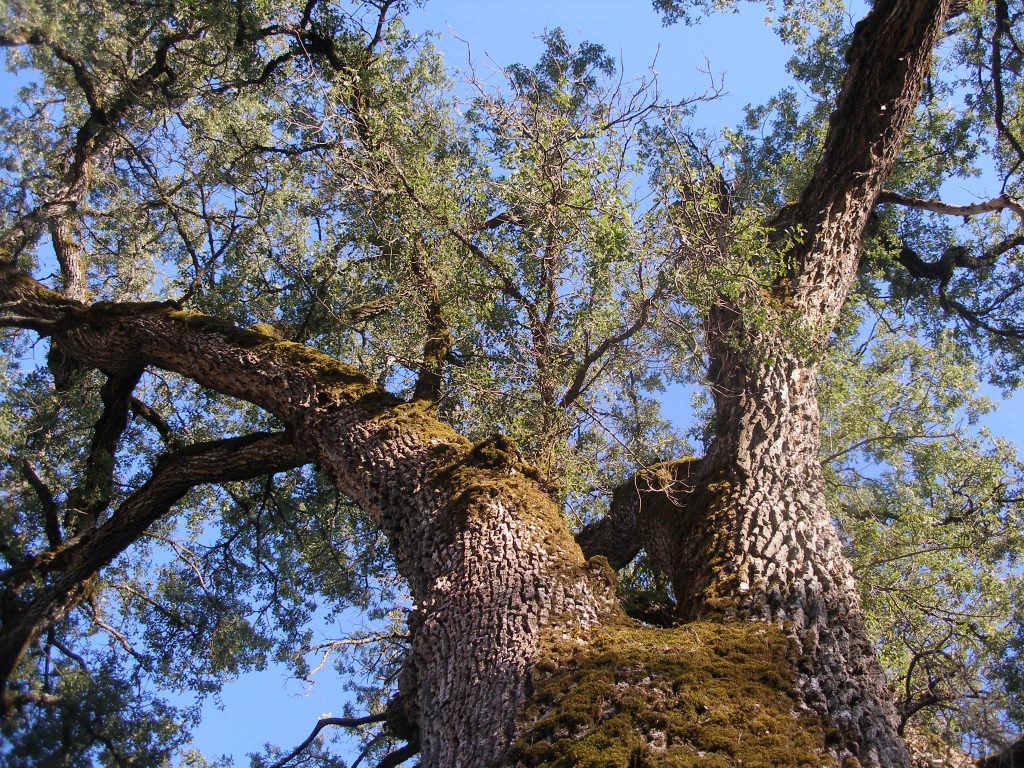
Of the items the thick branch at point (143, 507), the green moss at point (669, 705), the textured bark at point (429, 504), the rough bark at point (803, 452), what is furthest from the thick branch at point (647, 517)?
the thick branch at point (143, 507)

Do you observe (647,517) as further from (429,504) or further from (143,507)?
(143,507)

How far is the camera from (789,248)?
637 cm

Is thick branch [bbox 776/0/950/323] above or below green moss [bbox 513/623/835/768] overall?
above

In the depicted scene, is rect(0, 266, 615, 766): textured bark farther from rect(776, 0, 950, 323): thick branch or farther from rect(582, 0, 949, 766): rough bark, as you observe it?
rect(776, 0, 950, 323): thick branch

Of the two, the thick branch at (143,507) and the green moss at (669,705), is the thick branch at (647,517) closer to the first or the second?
the green moss at (669,705)

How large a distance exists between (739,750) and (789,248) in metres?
4.48

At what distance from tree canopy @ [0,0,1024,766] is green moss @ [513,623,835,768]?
85cm

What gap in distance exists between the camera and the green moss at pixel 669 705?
9.70 feet

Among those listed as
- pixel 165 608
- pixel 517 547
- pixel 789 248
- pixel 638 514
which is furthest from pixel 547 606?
pixel 165 608

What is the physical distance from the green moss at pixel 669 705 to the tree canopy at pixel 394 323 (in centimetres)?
85

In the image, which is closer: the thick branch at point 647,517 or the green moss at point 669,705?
the green moss at point 669,705

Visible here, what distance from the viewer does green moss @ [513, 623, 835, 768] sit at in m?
2.96

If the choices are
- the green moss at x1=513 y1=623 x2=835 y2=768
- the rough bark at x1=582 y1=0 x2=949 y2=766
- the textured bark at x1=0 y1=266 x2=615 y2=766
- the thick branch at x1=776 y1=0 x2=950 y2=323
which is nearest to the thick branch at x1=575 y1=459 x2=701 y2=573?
the rough bark at x1=582 y1=0 x2=949 y2=766

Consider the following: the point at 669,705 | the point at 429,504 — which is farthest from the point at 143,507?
the point at 669,705
